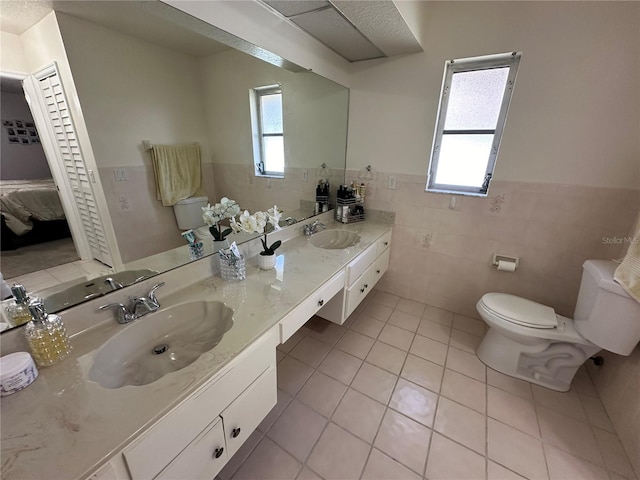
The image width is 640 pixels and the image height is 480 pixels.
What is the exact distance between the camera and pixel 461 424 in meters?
1.39

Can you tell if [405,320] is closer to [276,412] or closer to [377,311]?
[377,311]

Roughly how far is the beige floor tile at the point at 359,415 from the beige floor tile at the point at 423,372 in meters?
0.32

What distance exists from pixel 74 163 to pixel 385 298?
2359 mm

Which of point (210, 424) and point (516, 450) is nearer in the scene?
point (210, 424)

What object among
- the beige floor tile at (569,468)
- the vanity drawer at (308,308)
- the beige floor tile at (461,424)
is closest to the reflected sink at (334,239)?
the vanity drawer at (308,308)

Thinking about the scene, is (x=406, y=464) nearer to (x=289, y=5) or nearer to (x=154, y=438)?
(x=154, y=438)

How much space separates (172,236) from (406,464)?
59.7 inches

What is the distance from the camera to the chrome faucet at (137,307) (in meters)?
0.95

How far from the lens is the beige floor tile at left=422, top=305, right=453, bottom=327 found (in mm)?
2205

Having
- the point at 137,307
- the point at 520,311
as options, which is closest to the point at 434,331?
the point at 520,311

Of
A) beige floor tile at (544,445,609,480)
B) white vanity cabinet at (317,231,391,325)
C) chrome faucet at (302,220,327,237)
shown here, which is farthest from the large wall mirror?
beige floor tile at (544,445,609,480)

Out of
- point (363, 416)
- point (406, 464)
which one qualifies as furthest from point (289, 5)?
point (406, 464)

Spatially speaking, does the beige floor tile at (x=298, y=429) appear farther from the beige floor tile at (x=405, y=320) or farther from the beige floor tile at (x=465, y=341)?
the beige floor tile at (x=465, y=341)

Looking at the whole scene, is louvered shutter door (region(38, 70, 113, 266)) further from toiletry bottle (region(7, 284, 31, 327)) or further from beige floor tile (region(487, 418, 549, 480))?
beige floor tile (region(487, 418, 549, 480))
